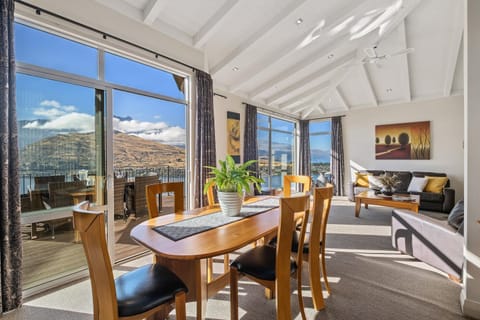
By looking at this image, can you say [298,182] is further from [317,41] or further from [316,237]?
[317,41]

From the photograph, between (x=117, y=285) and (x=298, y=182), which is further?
(x=298, y=182)

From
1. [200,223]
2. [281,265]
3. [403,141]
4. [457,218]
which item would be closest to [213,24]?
[200,223]

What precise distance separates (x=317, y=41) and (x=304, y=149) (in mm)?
4290

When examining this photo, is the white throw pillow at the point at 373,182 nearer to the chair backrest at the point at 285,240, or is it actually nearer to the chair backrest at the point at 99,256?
the chair backrest at the point at 285,240

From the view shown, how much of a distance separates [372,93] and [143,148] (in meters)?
5.80

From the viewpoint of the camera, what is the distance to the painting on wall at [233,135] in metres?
5.14

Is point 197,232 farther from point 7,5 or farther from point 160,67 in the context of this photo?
point 160,67

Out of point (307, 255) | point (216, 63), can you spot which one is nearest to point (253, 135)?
point (216, 63)

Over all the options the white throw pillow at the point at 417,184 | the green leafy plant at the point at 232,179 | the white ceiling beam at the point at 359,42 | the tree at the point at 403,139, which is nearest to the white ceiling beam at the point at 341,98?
the tree at the point at 403,139

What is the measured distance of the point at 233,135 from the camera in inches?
207

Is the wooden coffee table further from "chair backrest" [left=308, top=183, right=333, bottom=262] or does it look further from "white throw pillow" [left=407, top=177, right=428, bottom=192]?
"chair backrest" [left=308, top=183, right=333, bottom=262]

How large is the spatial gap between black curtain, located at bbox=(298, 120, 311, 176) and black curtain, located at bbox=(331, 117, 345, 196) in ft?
2.71

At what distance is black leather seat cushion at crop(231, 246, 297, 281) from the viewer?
157cm

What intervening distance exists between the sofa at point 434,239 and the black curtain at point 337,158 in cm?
414
